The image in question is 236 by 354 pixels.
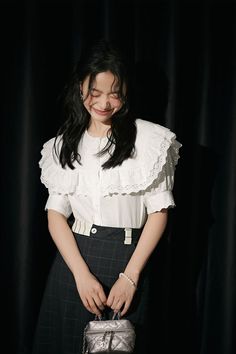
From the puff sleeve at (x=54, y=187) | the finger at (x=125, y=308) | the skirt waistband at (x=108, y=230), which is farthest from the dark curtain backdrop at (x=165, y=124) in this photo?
the finger at (x=125, y=308)

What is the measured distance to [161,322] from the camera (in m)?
1.97

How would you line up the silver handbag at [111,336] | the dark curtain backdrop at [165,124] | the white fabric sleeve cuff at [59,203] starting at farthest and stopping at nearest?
the dark curtain backdrop at [165,124], the white fabric sleeve cuff at [59,203], the silver handbag at [111,336]

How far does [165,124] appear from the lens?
1896mm

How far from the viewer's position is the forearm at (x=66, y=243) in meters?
1.46

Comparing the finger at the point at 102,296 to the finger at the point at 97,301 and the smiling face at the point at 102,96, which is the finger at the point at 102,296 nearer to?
the finger at the point at 97,301

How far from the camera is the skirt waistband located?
1.48 meters

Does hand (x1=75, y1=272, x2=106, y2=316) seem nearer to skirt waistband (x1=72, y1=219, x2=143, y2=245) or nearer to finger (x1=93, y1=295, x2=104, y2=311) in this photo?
finger (x1=93, y1=295, x2=104, y2=311)

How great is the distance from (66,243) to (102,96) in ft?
1.54

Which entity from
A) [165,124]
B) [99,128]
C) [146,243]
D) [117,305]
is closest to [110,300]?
[117,305]

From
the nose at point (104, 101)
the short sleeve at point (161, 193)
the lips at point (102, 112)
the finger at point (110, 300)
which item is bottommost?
the finger at point (110, 300)

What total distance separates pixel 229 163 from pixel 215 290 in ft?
1.72

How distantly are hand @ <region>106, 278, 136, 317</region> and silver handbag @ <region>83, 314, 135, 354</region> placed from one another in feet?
0.16

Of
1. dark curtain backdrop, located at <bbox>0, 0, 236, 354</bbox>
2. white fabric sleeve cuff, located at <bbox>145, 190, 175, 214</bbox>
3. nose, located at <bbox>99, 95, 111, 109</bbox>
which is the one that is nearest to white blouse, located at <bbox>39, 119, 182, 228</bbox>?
white fabric sleeve cuff, located at <bbox>145, 190, 175, 214</bbox>

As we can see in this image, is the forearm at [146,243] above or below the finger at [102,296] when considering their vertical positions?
above
